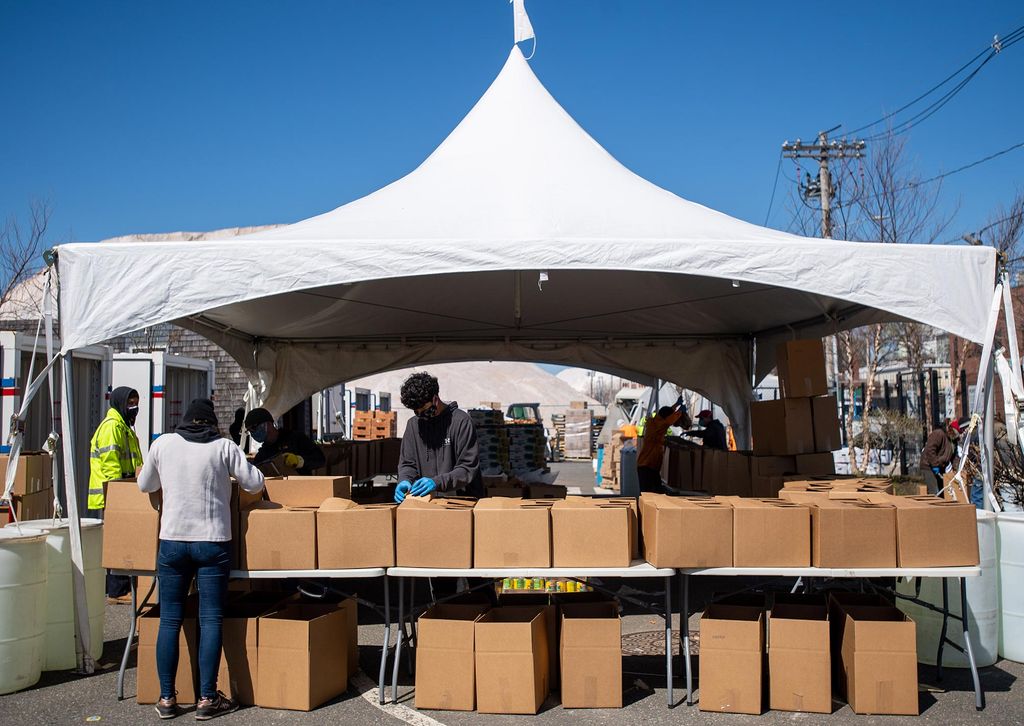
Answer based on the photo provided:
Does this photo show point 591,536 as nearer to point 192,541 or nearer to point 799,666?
point 799,666

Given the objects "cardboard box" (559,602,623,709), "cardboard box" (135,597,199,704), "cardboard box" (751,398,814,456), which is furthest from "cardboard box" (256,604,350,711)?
"cardboard box" (751,398,814,456)

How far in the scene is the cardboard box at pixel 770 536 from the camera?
14.8 feet

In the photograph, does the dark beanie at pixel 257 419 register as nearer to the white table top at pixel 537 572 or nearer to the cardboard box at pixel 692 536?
the white table top at pixel 537 572

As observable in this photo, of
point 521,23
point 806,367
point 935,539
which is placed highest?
point 521,23

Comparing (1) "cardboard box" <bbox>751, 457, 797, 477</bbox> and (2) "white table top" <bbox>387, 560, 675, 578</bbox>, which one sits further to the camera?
(1) "cardboard box" <bbox>751, 457, 797, 477</bbox>

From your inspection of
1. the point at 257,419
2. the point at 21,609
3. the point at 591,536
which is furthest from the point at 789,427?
the point at 21,609

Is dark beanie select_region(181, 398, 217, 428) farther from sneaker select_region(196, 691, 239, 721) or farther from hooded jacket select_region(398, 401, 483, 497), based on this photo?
sneaker select_region(196, 691, 239, 721)

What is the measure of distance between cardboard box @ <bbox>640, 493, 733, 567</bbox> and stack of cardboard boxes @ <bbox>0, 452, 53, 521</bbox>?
4.86m

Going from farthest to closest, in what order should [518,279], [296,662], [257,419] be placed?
[518,279]
[257,419]
[296,662]

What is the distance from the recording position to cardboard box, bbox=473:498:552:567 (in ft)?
15.0

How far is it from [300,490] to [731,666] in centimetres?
263

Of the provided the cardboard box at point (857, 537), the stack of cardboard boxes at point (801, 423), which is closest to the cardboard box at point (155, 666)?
the cardboard box at point (857, 537)

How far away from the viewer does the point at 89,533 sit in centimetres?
527

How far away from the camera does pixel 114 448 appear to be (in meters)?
6.20
